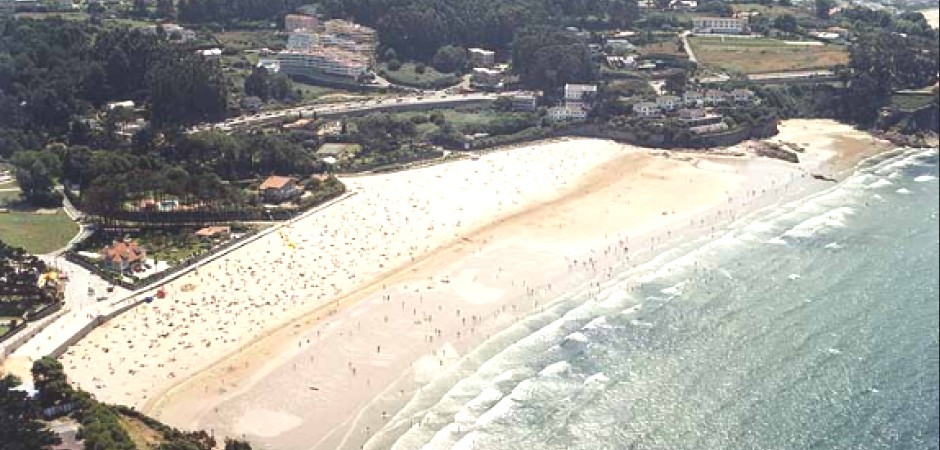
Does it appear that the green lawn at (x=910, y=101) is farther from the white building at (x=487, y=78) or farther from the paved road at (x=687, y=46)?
the white building at (x=487, y=78)

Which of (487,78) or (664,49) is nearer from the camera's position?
(487,78)

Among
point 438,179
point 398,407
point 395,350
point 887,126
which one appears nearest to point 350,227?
point 438,179

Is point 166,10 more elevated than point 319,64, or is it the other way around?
point 166,10

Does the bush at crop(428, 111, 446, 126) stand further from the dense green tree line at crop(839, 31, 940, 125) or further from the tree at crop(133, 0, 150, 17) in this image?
the tree at crop(133, 0, 150, 17)

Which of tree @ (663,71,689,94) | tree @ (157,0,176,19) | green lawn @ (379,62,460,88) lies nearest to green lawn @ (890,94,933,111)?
tree @ (663,71,689,94)

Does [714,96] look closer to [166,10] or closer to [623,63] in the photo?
[623,63]

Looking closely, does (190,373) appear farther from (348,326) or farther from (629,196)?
(629,196)

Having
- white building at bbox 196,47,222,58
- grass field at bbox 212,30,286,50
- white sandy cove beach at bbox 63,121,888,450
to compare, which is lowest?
white sandy cove beach at bbox 63,121,888,450

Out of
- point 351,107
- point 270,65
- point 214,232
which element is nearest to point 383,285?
point 214,232
